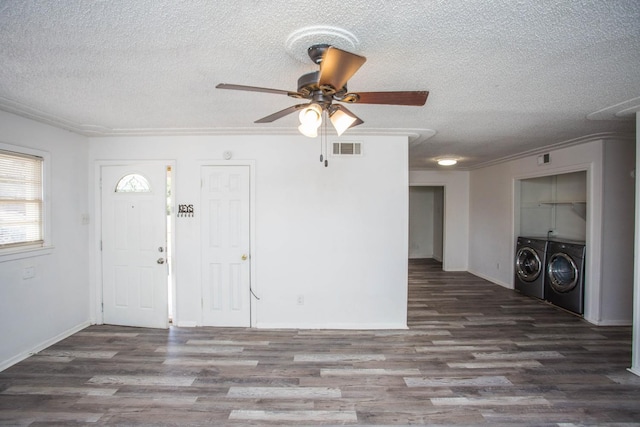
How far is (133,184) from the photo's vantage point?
3.53m

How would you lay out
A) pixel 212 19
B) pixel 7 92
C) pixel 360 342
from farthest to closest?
pixel 360 342 < pixel 7 92 < pixel 212 19

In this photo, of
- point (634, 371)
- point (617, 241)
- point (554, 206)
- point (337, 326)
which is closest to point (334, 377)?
point (337, 326)

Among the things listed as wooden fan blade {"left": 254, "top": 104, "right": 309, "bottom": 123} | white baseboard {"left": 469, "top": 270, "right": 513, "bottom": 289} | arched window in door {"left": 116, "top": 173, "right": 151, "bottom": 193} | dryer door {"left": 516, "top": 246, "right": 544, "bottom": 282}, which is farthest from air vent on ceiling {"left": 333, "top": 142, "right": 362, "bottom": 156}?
white baseboard {"left": 469, "top": 270, "right": 513, "bottom": 289}

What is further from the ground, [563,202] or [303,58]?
[303,58]

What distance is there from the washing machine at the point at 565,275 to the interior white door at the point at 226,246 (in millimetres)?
4517

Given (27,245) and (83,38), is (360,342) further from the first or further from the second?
(27,245)

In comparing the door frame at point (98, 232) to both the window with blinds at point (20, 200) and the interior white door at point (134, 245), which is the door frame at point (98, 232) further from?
the window with blinds at point (20, 200)

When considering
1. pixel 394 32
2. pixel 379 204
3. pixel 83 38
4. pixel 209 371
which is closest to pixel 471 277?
pixel 379 204

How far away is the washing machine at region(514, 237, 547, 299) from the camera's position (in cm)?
452

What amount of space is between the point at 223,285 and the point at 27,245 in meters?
1.99

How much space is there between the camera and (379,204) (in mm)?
3492

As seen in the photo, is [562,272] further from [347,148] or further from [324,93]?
[324,93]

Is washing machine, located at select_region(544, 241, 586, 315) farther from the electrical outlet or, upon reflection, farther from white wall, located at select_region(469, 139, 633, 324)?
the electrical outlet

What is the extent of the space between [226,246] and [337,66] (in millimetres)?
2772
